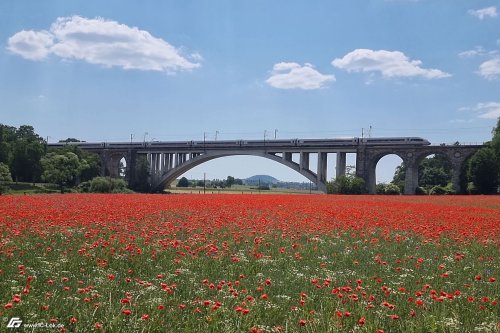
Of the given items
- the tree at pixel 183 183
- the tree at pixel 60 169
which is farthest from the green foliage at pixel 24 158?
the tree at pixel 183 183

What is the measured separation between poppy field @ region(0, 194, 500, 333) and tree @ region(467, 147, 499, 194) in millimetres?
54632

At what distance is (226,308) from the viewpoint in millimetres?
5359

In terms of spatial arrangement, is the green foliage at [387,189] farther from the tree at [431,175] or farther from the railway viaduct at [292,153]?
the tree at [431,175]

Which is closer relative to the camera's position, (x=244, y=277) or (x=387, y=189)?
(x=244, y=277)

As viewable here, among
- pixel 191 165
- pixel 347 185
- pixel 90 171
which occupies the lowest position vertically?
pixel 347 185

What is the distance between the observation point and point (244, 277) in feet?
25.1

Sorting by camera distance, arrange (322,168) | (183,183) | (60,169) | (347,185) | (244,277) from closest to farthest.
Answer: (244,277) → (347,185) → (60,169) → (322,168) → (183,183)

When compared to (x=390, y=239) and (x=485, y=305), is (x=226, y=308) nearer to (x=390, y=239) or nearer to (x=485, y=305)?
(x=485, y=305)

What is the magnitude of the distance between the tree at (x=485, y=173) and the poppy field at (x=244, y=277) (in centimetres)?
5463

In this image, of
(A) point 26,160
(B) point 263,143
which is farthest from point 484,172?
(A) point 26,160

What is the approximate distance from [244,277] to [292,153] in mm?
71579

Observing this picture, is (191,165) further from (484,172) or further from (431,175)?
(431,175)

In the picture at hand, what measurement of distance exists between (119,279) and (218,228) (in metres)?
6.27

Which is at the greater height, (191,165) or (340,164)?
(340,164)
